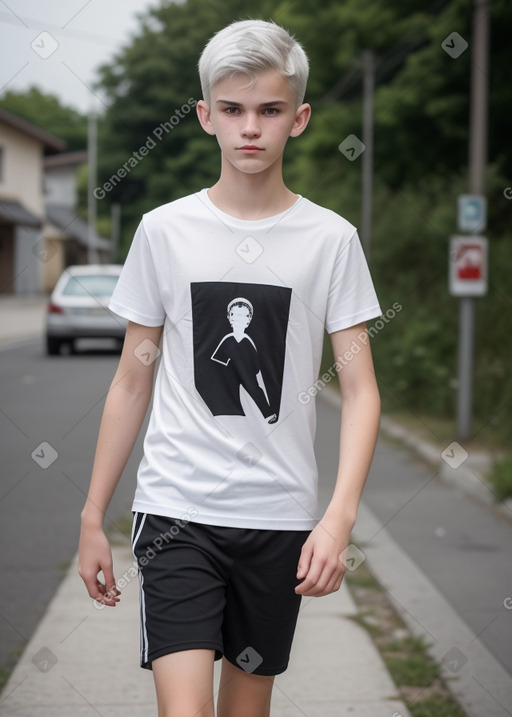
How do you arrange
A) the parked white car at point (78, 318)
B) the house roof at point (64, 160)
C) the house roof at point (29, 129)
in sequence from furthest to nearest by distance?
the house roof at point (64, 160) < the house roof at point (29, 129) < the parked white car at point (78, 318)

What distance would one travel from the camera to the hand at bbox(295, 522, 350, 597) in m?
2.14

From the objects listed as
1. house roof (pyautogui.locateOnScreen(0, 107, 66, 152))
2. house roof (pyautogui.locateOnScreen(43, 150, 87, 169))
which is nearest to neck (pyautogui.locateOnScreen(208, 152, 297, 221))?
house roof (pyautogui.locateOnScreen(0, 107, 66, 152))

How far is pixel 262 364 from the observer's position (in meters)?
2.36

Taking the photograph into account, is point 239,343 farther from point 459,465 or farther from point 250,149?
point 459,465

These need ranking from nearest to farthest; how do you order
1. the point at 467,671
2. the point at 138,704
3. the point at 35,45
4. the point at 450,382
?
the point at 138,704 < the point at 467,671 < the point at 35,45 < the point at 450,382

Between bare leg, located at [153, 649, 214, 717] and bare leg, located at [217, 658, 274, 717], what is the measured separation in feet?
0.88

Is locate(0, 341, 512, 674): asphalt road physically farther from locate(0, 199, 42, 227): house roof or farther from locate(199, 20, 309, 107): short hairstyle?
locate(0, 199, 42, 227): house roof

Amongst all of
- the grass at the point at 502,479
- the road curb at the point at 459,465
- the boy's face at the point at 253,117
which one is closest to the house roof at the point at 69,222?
the road curb at the point at 459,465

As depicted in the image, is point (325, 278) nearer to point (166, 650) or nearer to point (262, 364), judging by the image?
point (262, 364)

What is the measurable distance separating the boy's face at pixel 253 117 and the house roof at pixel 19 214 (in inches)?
1646

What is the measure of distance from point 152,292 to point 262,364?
0.29m

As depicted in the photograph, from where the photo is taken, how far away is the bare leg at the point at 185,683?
213 cm

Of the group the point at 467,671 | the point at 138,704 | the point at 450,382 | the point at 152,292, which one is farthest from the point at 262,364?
the point at 450,382

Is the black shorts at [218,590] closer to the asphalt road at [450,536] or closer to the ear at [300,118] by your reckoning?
the ear at [300,118]
